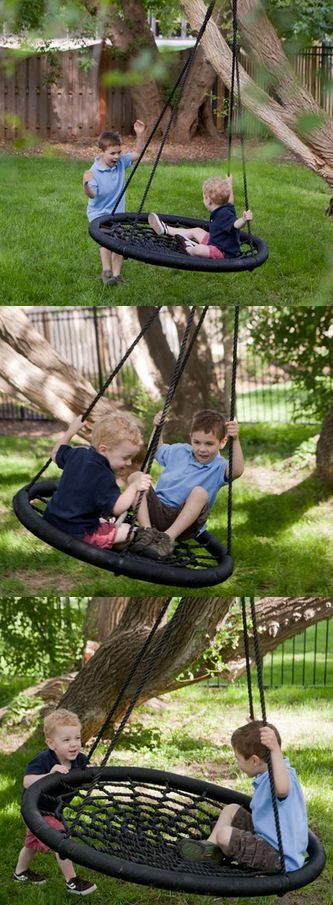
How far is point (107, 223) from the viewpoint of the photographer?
4586 mm

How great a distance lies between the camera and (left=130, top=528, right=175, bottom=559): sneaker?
10.7 feet

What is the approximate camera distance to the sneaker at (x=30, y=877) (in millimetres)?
4951

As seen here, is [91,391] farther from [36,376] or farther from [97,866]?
[97,866]

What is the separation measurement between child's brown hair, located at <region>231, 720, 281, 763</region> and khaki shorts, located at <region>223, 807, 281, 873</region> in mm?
199

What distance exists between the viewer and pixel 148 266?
742 cm

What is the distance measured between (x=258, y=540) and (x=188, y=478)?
4.74m

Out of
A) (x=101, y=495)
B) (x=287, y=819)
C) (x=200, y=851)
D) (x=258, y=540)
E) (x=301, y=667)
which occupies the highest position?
(x=101, y=495)

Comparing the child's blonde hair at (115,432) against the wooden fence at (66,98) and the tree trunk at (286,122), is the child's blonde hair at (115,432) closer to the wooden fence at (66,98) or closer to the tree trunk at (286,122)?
the tree trunk at (286,122)

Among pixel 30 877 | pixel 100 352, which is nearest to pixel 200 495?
pixel 30 877

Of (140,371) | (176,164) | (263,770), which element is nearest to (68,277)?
(140,371)

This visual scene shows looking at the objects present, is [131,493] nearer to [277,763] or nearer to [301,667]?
[277,763]

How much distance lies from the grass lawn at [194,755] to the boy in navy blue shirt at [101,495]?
92.2 inches

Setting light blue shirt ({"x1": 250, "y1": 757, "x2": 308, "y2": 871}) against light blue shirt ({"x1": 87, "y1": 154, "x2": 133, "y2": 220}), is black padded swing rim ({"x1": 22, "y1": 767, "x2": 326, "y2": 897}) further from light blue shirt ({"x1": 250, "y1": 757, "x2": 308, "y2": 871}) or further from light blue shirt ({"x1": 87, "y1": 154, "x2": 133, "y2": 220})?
light blue shirt ({"x1": 87, "y1": 154, "x2": 133, "y2": 220})

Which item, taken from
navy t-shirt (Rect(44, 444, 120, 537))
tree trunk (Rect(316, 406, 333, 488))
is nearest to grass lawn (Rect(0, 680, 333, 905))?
tree trunk (Rect(316, 406, 333, 488))
